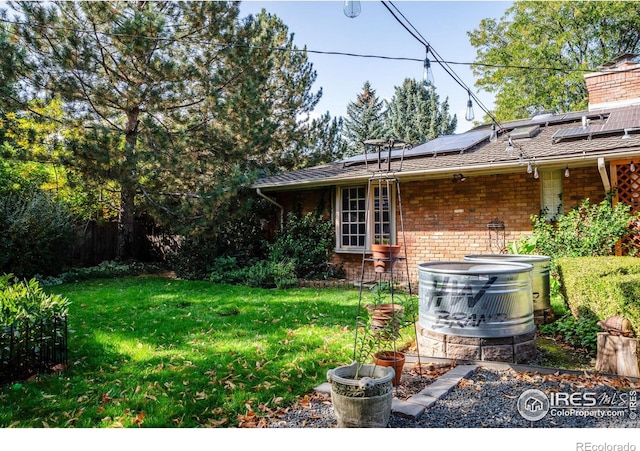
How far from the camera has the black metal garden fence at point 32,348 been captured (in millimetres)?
3704

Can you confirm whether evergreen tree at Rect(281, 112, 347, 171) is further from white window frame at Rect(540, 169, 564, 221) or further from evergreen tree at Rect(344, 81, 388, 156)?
white window frame at Rect(540, 169, 564, 221)

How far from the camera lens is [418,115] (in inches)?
1091

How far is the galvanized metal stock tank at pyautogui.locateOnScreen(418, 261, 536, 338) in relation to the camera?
163 inches

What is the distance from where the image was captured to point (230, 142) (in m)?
11.6

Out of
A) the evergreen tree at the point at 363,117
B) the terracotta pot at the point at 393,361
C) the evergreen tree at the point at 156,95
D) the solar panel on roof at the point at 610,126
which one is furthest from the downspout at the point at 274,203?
the evergreen tree at the point at 363,117

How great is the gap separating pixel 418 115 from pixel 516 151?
2087cm

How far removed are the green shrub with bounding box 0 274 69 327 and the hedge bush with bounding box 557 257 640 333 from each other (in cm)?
544

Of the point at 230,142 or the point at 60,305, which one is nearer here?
the point at 60,305

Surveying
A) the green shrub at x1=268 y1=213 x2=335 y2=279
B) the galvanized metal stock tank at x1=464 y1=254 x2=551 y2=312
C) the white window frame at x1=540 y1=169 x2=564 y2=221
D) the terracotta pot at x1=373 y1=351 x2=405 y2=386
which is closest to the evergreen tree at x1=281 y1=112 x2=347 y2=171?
the green shrub at x1=268 y1=213 x2=335 y2=279

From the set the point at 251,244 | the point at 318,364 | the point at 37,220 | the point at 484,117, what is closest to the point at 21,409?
the point at 318,364

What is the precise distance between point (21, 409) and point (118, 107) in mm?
8959
